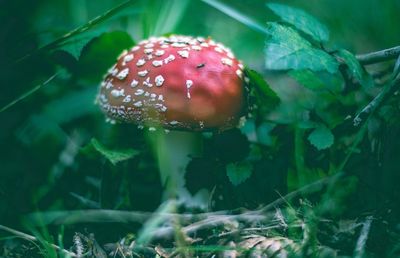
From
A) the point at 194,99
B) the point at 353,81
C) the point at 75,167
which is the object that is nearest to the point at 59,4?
the point at 75,167

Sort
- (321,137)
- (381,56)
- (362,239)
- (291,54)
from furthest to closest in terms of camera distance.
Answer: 1. (381,56)
2. (321,137)
3. (291,54)
4. (362,239)

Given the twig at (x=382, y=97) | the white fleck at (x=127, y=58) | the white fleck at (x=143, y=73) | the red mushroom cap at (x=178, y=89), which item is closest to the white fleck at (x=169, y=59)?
the red mushroom cap at (x=178, y=89)

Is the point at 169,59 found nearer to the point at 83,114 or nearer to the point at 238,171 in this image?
the point at 238,171

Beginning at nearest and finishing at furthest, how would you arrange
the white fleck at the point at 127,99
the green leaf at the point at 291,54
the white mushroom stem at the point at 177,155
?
the green leaf at the point at 291,54
the white fleck at the point at 127,99
the white mushroom stem at the point at 177,155

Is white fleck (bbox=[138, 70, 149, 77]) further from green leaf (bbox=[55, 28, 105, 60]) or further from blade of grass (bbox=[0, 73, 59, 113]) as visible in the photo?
blade of grass (bbox=[0, 73, 59, 113])

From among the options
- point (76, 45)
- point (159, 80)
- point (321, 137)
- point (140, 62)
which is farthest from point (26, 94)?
point (321, 137)

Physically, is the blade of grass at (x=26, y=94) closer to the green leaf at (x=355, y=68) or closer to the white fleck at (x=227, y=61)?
the white fleck at (x=227, y=61)
